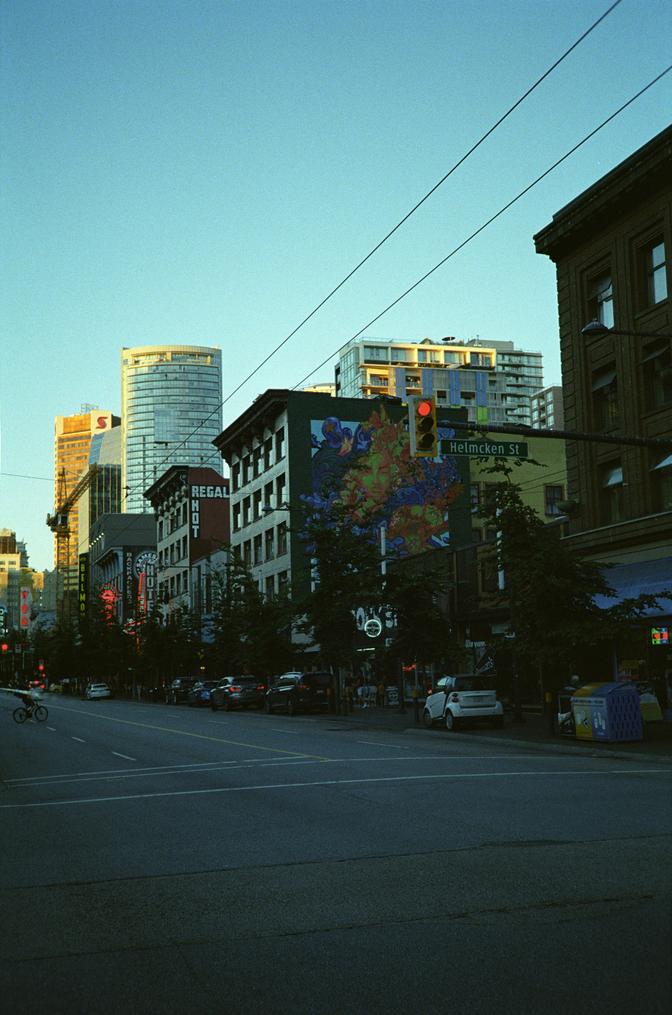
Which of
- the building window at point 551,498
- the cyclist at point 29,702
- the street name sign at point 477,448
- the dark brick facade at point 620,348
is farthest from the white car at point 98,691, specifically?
the street name sign at point 477,448

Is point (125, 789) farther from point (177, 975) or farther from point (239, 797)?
point (177, 975)

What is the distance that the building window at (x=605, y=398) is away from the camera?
3384 cm

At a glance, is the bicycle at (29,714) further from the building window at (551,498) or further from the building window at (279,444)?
the building window at (551,498)

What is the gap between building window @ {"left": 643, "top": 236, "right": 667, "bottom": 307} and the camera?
1249 inches

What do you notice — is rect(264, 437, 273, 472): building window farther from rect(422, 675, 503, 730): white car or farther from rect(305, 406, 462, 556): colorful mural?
rect(422, 675, 503, 730): white car

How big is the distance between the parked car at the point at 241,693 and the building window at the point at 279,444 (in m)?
19.4

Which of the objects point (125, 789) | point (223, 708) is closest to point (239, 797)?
point (125, 789)

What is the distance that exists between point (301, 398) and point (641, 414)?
37.7 meters

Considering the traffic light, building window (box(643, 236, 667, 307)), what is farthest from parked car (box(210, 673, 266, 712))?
the traffic light

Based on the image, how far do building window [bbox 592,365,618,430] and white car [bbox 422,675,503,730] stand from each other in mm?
9113

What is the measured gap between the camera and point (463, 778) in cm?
1662

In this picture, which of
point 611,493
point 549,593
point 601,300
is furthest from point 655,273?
point 549,593

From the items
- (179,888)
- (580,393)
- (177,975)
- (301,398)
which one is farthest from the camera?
(301,398)

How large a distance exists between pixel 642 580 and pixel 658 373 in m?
6.31
